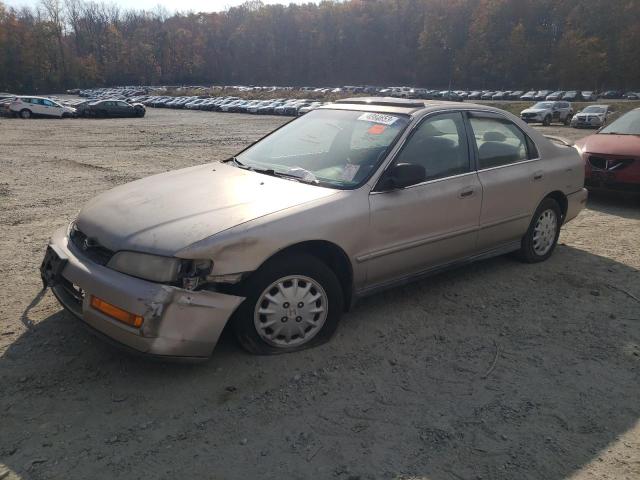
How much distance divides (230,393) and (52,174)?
8.92m

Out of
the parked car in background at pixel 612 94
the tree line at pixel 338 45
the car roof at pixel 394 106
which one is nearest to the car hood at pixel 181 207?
the car roof at pixel 394 106

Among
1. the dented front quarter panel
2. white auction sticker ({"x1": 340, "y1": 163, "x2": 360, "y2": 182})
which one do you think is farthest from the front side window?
the dented front quarter panel

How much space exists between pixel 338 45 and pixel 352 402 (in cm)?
Answer: 12856

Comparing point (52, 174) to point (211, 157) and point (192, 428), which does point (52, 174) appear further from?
point (192, 428)

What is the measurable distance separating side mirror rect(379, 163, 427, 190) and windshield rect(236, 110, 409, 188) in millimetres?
129

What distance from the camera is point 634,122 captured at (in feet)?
28.5

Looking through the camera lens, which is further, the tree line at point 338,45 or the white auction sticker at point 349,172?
the tree line at point 338,45

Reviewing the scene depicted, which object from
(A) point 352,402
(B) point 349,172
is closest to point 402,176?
(B) point 349,172

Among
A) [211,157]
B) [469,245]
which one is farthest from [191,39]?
[469,245]

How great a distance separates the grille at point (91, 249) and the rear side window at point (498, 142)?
3103 millimetres

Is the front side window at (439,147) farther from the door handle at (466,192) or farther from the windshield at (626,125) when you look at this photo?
the windshield at (626,125)

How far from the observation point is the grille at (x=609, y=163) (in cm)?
755

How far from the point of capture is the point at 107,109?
32844 mm

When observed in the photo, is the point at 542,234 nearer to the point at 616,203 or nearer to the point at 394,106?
the point at 394,106
